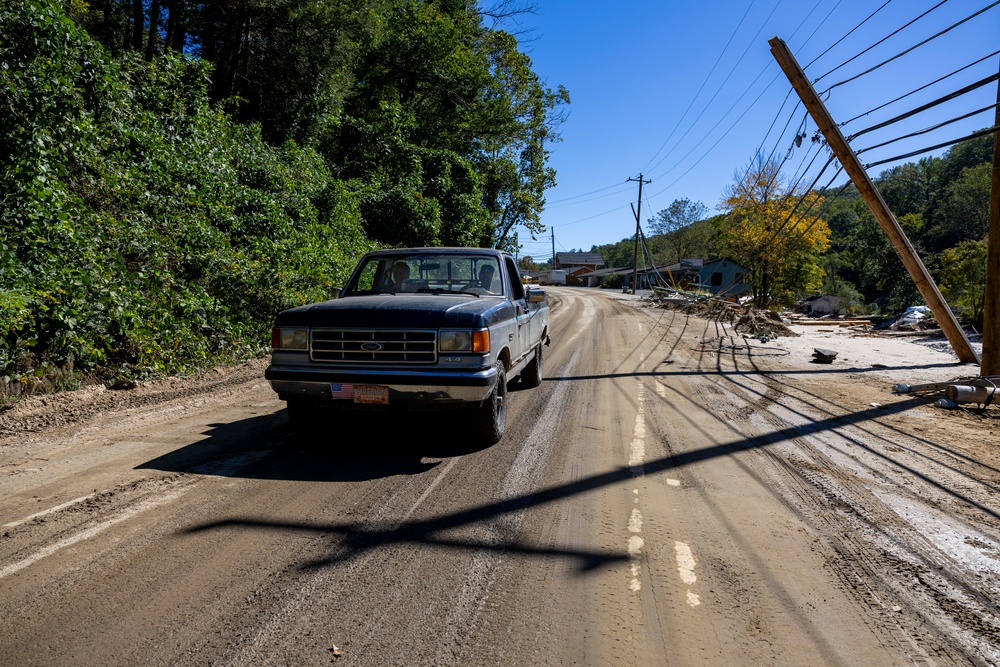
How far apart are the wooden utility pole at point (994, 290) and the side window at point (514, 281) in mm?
7644

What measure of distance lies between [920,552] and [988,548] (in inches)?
18.9

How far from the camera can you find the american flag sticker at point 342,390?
4.84 m

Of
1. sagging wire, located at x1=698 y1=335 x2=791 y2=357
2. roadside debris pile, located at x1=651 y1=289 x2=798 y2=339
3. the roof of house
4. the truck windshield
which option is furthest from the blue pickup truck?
the roof of house

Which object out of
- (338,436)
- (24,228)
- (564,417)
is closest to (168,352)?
(24,228)

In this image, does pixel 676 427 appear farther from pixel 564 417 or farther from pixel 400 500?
pixel 400 500

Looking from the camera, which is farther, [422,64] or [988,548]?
[422,64]

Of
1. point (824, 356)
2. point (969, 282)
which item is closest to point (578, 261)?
point (969, 282)

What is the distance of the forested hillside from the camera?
6320mm

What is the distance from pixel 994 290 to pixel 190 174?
523 inches

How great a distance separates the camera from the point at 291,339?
5105 millimetres

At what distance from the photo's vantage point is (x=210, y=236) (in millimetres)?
9102

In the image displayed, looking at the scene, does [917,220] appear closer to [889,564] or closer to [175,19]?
[175,19]

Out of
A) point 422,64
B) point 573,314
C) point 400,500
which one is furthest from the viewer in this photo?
point 573,314

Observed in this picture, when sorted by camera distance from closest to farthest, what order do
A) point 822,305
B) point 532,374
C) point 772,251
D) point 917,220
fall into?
point 532,374 < point 772,251 < point 822,305 < point 917,220
